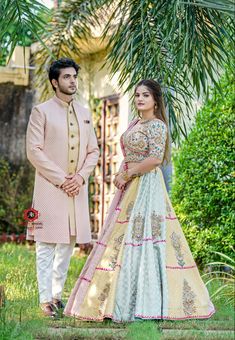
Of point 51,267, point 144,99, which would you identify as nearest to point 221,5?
point 144,99

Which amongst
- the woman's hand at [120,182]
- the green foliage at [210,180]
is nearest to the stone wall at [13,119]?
the green foliage at [210,180]

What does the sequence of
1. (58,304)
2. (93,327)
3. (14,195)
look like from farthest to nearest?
(14,195) → (58,304) → (93,327)

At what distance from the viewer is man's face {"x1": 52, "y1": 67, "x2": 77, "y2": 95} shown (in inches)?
249

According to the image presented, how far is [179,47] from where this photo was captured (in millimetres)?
6246

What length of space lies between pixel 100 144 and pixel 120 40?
5612 millimetres

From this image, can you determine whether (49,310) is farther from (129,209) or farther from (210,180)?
(210,180)

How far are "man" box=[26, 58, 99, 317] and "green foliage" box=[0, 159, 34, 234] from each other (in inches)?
255

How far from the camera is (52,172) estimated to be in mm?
6246

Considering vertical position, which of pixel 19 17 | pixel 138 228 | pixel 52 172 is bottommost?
pixel 138 228

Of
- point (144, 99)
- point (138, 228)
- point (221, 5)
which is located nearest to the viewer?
point (221, 5)

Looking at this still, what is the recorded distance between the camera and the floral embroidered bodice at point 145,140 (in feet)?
19.8

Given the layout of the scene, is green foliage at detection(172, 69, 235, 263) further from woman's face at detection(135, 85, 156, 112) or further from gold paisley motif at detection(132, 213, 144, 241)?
gold paisley motif at detection(132, 213, 144, 241)

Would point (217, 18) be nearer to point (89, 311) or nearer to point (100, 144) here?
point (89, 311)

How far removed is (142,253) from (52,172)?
0.92m
